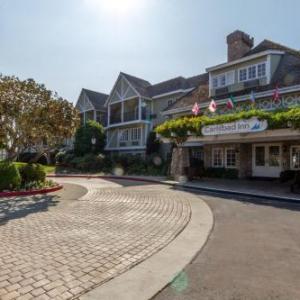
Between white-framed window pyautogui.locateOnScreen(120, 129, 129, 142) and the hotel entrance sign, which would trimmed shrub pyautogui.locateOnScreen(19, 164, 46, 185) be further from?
white-framed window pyautogui.locateOnScreen(120, 129, 129, 142)

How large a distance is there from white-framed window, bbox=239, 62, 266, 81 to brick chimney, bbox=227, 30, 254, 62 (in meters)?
3.74

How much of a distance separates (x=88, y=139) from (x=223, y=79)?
16.9 meters

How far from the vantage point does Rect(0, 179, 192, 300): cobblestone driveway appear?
3.94 meters

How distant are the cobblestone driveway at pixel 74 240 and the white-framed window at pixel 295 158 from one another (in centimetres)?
1114

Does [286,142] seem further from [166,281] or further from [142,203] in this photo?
[166,281]

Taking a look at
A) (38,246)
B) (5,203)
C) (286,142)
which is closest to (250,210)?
(38,246)

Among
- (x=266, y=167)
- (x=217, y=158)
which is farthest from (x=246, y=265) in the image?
(x=217, y=158)

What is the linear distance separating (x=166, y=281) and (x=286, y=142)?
1698cm

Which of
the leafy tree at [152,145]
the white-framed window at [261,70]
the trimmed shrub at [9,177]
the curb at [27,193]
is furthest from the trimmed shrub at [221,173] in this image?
the trimmed shrub at [9,177]

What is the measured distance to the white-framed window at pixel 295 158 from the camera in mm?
18203

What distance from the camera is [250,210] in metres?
9.20

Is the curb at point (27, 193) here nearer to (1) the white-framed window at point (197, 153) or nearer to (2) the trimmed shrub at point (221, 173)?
(2) the trimmed shrub at point (221, 173)

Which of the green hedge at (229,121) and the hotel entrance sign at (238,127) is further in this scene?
the hotel entrance sign at (238,127)

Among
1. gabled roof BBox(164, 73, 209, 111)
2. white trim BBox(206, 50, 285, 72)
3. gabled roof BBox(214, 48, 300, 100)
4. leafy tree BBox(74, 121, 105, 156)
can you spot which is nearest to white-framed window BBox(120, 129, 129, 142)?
leafy tree BBox(74, 121, 105, 156)
